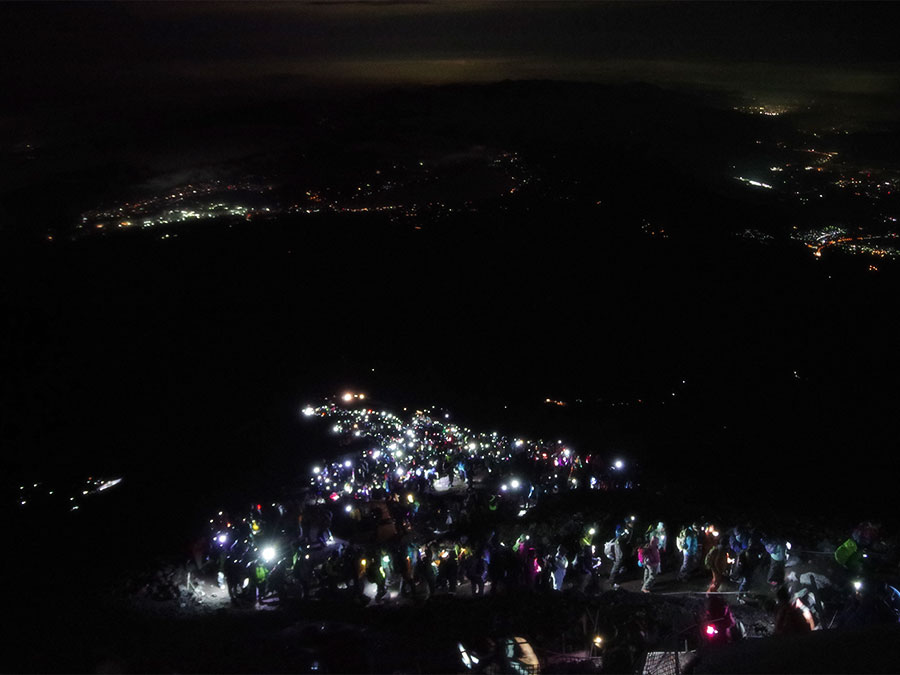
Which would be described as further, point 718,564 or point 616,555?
point 616,555

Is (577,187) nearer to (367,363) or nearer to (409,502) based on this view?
(367,363)

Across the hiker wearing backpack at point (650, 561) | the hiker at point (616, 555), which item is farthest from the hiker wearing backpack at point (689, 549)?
the hiker at point (616, 555)

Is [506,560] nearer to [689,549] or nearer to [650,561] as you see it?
[650,561]

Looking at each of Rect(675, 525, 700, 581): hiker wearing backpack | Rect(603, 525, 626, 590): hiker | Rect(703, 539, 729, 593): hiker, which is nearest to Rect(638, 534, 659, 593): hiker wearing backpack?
Rect(603, 525, 626, 590): hiker

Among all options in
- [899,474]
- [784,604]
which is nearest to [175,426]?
[784,604]

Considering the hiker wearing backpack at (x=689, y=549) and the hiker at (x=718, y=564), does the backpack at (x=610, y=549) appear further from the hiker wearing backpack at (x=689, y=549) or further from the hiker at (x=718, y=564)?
the hiker at (x=718, y=564)

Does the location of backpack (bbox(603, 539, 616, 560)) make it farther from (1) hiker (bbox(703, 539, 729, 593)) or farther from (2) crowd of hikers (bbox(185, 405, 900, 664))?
(1) hiker (bbox(703, 539, 729, 593))

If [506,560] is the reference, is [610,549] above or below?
below

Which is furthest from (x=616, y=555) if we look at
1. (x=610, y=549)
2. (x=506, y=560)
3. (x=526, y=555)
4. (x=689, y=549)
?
(x=506, y=560)
